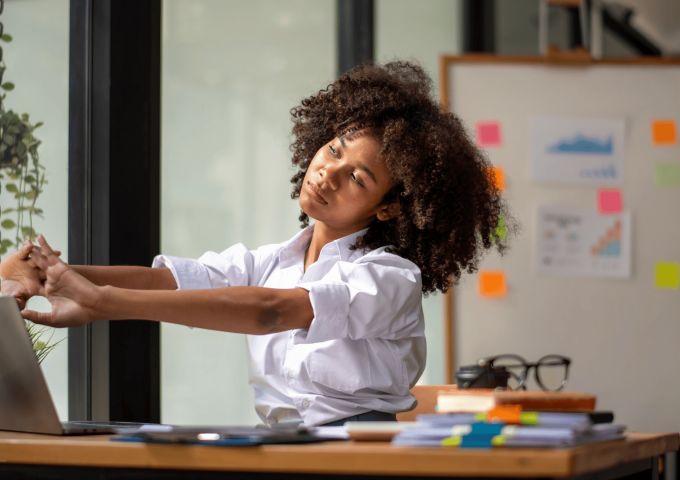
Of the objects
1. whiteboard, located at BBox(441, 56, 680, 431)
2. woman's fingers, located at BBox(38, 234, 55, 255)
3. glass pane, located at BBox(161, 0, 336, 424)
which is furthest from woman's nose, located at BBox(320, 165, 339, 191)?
whiteboard, located at BBox(441, 56, 680, 431)

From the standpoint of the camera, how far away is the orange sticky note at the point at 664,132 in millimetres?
3727

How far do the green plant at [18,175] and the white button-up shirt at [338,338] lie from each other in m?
0.24

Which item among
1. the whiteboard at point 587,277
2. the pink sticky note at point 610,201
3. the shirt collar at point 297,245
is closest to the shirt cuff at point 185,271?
the shirt collar at point 297,245

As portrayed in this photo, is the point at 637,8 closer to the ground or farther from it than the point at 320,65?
farther from it

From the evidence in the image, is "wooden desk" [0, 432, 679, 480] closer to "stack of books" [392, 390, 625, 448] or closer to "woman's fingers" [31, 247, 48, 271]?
"stack of books" [392, 390, 625, 448]

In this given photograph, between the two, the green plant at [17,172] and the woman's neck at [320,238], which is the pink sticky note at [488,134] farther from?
the green plant at [17,172]

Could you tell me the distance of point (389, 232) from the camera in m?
1.94

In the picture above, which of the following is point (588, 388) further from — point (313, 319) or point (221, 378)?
point (313, 319)

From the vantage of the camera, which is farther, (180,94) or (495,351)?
(495,351)

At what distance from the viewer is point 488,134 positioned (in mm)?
3699

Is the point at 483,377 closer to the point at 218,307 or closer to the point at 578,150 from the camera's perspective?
the point at 578,150

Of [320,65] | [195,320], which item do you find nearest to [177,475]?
[195,320]

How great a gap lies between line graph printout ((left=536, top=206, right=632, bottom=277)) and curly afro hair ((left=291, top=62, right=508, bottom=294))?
1.71m

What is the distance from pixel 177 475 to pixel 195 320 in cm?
34
